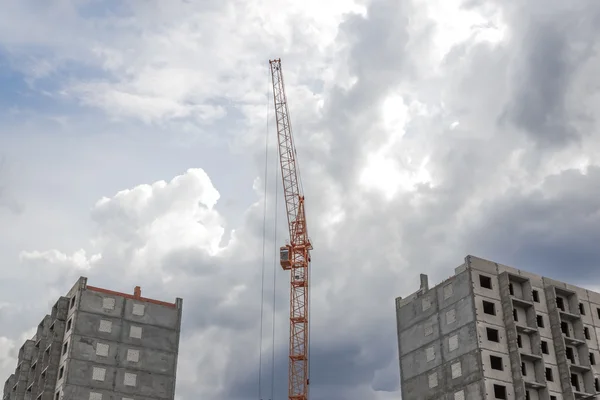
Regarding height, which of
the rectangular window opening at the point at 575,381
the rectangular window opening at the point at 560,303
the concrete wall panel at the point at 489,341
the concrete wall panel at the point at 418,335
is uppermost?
the rectangular window opening at the point at 560,303

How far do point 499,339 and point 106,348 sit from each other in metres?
55.8

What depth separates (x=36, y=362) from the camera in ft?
399

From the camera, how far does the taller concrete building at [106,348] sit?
369 ft

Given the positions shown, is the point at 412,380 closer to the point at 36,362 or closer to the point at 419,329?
the point at 419,329

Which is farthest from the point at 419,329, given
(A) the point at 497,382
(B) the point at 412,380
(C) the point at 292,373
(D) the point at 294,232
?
(D) the point at 294,232

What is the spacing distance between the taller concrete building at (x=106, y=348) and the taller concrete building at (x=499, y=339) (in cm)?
3666

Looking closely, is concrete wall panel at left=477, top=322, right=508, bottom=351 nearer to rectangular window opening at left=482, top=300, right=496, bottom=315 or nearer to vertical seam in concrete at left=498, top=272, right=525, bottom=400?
vertical seam in concrete at left=498, top=272, right=525, bottom=400

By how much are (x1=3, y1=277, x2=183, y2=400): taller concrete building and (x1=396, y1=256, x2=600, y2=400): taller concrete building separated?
36663 millimetres

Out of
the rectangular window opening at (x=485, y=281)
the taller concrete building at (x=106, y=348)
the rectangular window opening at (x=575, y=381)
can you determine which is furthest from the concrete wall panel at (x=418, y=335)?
the taller concrete building at (x=106, y=348)

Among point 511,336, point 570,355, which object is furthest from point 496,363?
point 570,355

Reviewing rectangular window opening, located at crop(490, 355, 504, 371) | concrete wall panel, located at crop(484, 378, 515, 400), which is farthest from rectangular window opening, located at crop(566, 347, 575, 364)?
concrete wall panel, located at crop(484, 378, 515, 400)

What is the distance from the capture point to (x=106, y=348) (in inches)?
4528

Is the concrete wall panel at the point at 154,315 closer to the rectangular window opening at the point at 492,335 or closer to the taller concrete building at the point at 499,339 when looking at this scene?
the taller concrete building at the point at 499,339

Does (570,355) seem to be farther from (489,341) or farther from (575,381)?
(489,341)
